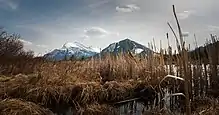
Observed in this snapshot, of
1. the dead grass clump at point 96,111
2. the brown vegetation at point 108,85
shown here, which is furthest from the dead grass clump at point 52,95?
the dead grass clump at point 96,111

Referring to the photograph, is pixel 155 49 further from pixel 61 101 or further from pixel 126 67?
pixel 61 101

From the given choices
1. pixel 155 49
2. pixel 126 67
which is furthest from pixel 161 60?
pixel 126 67

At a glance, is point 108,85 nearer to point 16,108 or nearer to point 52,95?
point 52,95

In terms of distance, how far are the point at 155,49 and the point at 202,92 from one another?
260cm

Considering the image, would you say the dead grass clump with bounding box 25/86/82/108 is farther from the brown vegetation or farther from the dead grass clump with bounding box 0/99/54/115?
the dead grass clump with bounding box 0/99/54/115

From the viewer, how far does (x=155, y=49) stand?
35.1 ft

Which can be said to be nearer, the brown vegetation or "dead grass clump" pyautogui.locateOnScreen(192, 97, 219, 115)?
"dead grass clump" pyautogui.locateOnScreen(192, 97, 219, 115)

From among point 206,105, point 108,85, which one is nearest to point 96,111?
point 108,85

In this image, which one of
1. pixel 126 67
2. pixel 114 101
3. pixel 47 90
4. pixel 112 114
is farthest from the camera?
pixel 126 67

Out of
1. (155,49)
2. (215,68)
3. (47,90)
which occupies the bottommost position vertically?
(47,90)

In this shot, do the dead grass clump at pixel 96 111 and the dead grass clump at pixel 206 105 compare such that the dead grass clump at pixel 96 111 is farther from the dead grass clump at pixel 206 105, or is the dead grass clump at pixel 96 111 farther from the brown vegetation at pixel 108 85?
the dead grass clump at pixel 206 105

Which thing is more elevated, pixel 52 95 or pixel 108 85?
pixel 108 85

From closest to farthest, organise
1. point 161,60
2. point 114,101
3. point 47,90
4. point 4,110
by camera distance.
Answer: point 4,110 → point 47,90 → point 114,101 → point 161,60

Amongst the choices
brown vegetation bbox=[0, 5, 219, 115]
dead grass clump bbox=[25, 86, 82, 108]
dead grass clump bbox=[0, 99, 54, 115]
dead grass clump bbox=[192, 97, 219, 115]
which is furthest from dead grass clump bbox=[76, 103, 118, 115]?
dead grass clump bbox=[192, 97, 219, 115]
